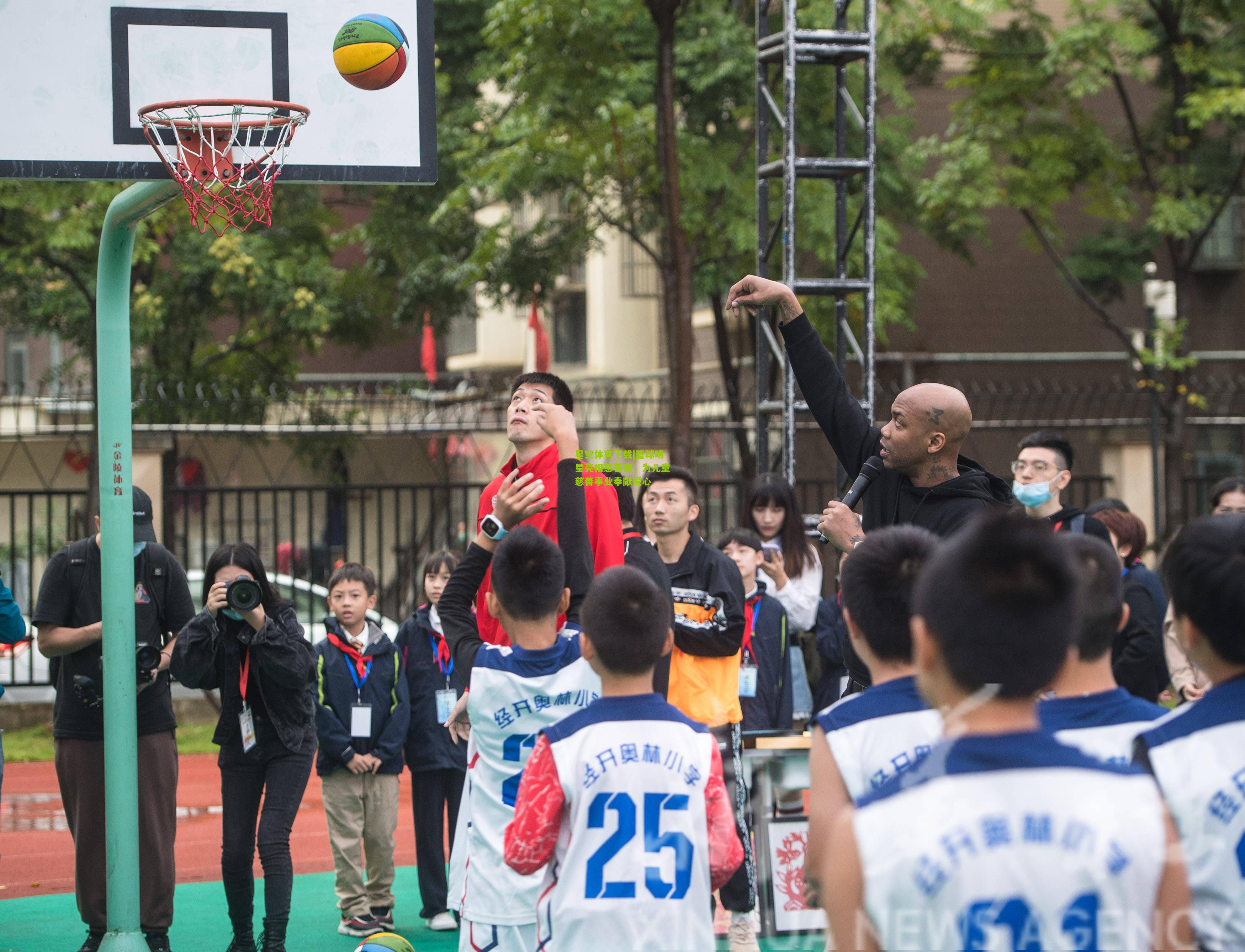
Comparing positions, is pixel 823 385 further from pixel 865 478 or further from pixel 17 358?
pixel 17 358

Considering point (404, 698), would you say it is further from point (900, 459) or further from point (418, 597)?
point (418, 597)

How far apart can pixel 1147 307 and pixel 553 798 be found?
40.0 feet

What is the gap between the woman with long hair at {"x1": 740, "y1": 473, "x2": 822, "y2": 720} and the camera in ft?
23.2

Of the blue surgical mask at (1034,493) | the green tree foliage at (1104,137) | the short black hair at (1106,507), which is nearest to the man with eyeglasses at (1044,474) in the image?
the blue surgical mask at (1034,493)

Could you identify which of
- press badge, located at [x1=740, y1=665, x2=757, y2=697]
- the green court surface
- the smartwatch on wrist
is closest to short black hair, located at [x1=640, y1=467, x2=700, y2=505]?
press badge, located at [x1=740, y1=665, x2=757, y2=697]

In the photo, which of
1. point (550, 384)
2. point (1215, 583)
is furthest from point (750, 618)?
point (1215, 583)

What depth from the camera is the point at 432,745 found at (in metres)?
6.23

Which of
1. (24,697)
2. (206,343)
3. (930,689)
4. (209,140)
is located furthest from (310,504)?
(930,689)

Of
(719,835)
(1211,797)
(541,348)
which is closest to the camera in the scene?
(1211,797)

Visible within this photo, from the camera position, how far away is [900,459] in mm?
4113

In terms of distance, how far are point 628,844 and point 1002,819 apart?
Result: 3.83 ft

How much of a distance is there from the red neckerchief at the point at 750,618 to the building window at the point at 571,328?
1681 cm

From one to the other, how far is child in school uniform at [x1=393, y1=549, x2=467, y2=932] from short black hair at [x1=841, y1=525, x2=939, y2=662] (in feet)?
11.6

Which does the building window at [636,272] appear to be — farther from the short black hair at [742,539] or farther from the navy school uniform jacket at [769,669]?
the navy school uniform jacket at [769,669]
